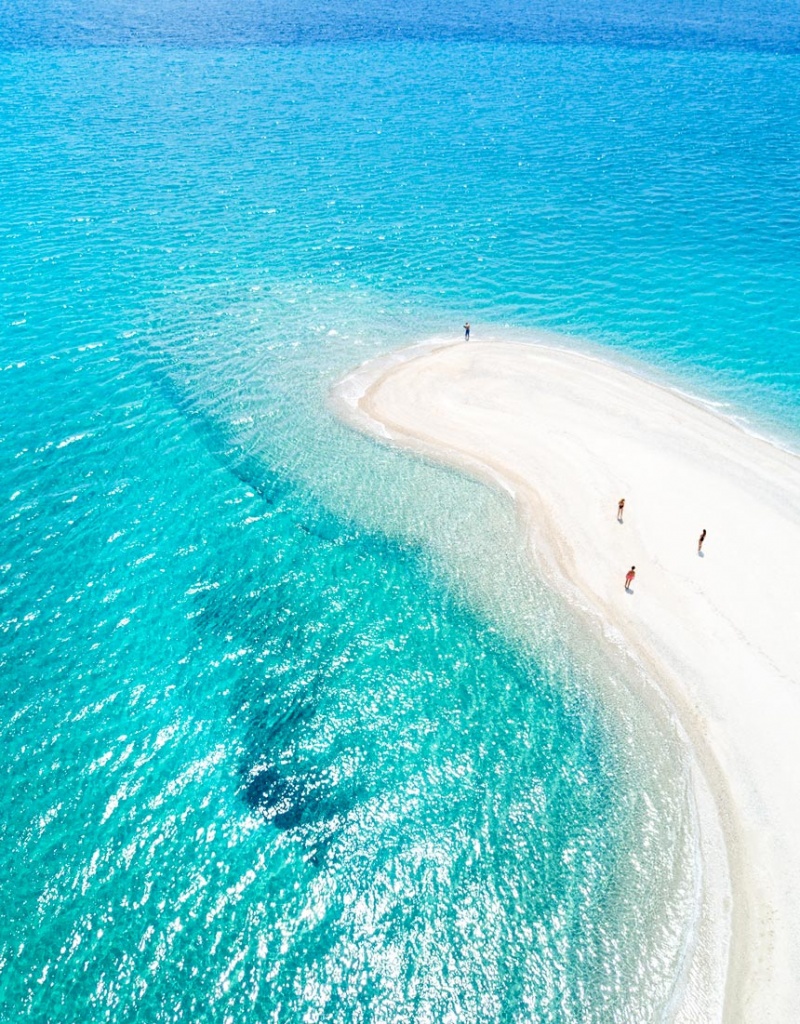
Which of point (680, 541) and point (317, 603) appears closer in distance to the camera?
point (317, 603)

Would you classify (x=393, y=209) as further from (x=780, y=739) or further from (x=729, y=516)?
(x=780, y=739)

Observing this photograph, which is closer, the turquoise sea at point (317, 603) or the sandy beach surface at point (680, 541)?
the turquoise sea at point (317, 603)

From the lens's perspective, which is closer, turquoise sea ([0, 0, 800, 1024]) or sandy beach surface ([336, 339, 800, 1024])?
turquoise sea ([0, 0, 800, 1024])

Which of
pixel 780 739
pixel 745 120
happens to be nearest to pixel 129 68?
pixel 745 120

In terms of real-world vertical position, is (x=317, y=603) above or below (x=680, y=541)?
below
